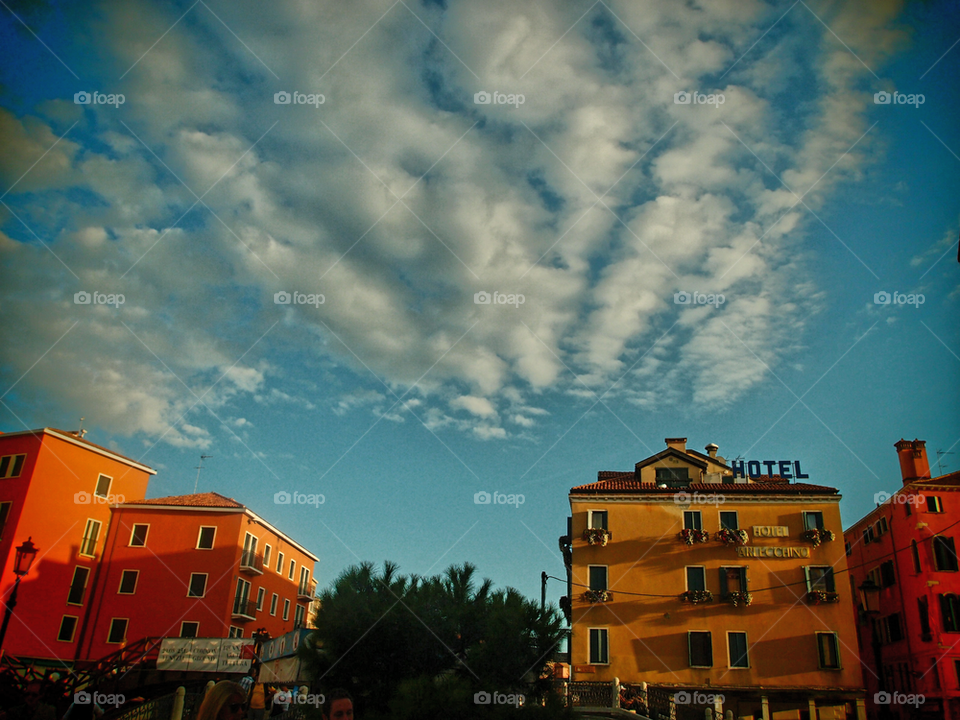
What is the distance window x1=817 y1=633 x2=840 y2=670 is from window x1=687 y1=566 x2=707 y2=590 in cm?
527

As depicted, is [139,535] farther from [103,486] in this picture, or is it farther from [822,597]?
[822,597]

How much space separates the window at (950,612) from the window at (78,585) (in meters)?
45.1

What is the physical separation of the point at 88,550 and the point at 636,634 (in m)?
30.6

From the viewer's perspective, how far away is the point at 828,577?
99.4 ft

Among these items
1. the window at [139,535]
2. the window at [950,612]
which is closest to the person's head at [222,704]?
the window at [950,612]

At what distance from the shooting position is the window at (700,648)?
29.2 m

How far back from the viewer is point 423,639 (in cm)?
1683

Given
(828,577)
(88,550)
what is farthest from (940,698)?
(88,550)

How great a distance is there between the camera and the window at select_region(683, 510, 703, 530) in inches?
1260

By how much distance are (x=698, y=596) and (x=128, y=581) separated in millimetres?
31221

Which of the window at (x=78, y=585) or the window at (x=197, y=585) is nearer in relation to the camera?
the window at (x=78, y=585)

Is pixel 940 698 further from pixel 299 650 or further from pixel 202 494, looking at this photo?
pixel 202 494

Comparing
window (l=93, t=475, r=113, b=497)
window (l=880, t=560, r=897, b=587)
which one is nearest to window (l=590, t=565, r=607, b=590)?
window (l=880, t=560, r=897, b=587)

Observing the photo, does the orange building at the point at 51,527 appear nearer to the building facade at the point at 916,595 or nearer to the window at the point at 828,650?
the window at the point at 828,650
